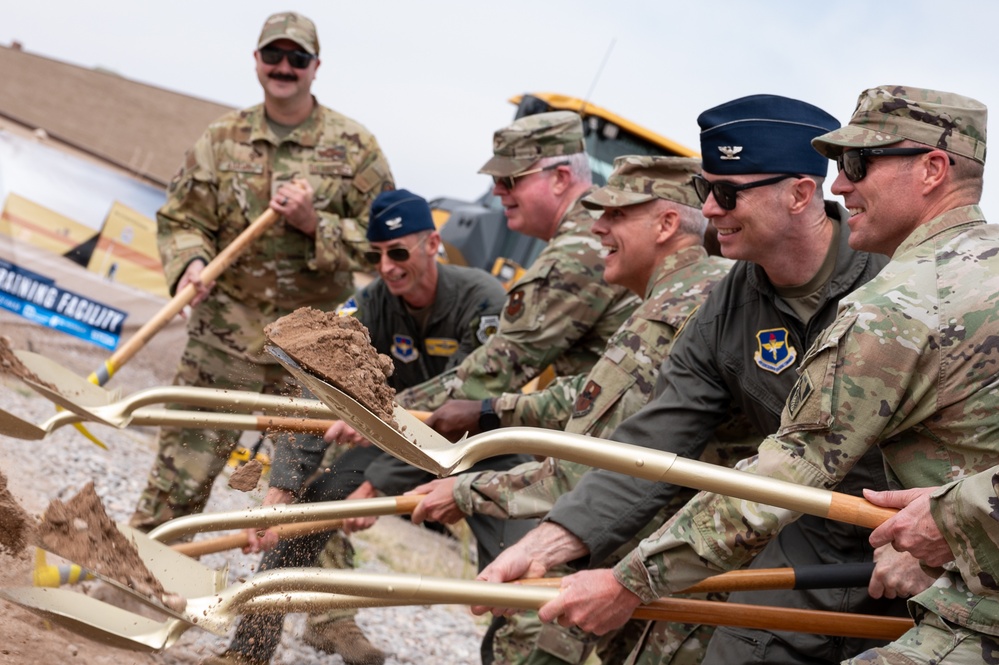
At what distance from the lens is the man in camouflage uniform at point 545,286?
15.4ft

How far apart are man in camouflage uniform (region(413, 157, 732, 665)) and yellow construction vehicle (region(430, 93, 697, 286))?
5.16 meters

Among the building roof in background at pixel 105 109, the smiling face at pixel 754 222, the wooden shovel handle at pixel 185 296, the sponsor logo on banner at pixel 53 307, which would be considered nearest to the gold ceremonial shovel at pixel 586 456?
the smiling face at pixel 754 222

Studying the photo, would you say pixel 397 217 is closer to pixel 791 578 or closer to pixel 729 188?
pixel 729 188

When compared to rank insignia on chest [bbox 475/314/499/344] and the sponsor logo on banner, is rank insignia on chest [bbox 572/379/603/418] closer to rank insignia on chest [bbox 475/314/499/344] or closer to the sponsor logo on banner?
rank insignia on chest [bbox 475/314/499/344]

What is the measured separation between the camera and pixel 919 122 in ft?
9.24

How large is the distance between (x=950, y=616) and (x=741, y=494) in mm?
483

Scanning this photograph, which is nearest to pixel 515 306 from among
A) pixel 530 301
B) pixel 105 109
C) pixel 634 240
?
pixel 530 301

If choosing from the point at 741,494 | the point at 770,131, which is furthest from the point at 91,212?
the point at 741,494

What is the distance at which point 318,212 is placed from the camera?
6.13 m

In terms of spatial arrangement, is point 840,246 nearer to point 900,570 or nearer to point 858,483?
point 858,483

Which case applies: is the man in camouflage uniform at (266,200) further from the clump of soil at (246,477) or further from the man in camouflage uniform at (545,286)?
the clump of soil at (246,477)

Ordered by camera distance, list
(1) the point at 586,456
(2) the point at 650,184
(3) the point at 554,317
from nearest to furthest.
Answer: (1) the point at 586,456 < (2) the point at 650,184 < (3) the point at 554,317

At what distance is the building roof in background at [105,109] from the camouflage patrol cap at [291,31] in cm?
1242

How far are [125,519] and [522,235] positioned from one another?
4222mm
